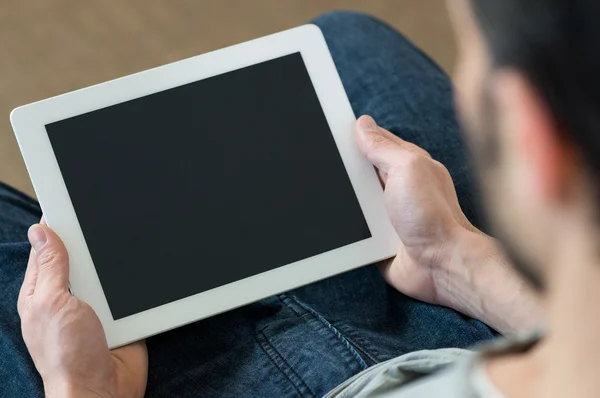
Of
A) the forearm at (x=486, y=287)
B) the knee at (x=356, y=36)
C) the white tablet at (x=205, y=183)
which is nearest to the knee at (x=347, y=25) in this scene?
the knee at (x=356, y=36)

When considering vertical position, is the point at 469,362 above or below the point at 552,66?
below

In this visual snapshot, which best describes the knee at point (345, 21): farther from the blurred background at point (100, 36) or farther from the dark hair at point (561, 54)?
the dark hair at point (561, 54)


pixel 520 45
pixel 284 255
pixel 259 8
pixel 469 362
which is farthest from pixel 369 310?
pixel 259 8

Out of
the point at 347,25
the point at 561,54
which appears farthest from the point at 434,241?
the point at 561,54

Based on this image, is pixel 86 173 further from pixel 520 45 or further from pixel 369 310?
pixel 520 45

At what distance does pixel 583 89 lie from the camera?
31cm

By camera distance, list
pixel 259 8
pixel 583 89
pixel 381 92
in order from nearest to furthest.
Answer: pixel 583 89 → pixel 381 92 → pixel 259 8

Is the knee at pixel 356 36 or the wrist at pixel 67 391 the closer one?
the wrist at pixel 67 391

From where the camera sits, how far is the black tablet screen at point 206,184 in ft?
2.44

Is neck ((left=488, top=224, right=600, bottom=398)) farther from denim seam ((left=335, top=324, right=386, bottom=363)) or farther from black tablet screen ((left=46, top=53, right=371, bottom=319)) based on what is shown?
black tablet screen ((left=46, top=53, right=371, bottom=319))

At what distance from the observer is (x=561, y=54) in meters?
0.31

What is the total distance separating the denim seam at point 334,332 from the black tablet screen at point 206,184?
0.06 metres

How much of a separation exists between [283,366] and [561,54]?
49cm

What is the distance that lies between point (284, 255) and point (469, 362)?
36 centimetres
